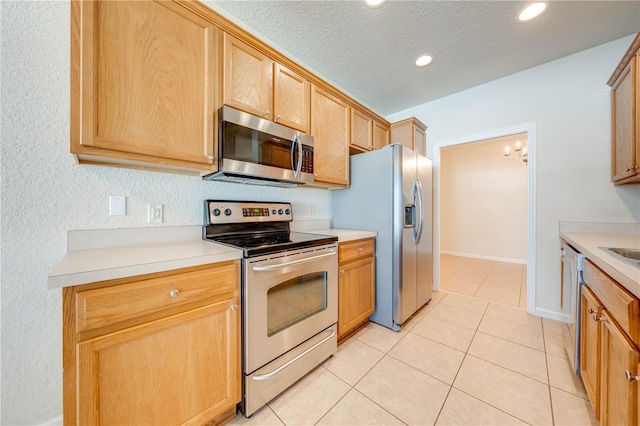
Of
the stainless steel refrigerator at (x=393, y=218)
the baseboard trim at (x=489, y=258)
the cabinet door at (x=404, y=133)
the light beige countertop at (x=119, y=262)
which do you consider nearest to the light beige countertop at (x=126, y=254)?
the light beige countertop at (x=119, y=262)

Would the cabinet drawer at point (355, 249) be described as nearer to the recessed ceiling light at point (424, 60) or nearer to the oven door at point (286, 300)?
the oven door at point (286, 300)

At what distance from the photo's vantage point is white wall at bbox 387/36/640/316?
200cm

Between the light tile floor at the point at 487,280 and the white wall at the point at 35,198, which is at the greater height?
the white wall at the point at 35,198

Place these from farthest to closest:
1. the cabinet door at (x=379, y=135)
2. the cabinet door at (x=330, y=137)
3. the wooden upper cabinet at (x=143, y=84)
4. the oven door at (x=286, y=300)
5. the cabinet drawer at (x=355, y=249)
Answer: the cabinet door at (x=379, y=135) → the cabinet door at (x=330, y=137) → the cabinet drawer at (x=355, y=249) → the oven door at (x=286, y=300) → the wooden upper cabinet at (x=143, y=84)

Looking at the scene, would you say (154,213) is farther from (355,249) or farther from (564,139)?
(564,139)

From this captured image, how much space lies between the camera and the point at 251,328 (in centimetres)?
119

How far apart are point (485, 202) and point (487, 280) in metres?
2.16

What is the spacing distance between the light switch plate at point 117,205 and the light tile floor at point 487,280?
3.56 meters

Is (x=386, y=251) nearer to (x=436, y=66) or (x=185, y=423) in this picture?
(x=185, y=423)

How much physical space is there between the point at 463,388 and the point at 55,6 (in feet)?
10.2

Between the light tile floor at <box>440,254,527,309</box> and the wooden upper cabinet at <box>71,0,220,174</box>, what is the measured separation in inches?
135

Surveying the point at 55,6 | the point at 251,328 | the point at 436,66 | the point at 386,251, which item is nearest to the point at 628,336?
the point at 386,251

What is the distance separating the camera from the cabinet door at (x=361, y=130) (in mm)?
2359

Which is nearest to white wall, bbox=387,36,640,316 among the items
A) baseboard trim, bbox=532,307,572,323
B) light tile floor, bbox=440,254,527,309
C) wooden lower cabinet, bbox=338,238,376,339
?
baseboard trim, bbox=532,307,572,323
